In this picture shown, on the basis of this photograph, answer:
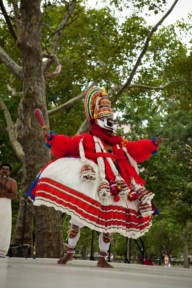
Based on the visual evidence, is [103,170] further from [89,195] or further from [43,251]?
[43,251]

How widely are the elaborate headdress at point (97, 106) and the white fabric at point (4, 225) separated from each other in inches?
84.8

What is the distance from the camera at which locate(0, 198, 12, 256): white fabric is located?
906 centimetres

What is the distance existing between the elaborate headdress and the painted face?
0.04m

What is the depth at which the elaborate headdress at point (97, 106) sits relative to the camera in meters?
7.77

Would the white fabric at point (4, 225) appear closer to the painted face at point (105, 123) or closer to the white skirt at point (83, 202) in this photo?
the white skirt at point (83, 202)

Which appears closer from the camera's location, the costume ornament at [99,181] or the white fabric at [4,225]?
the costume ornament at [99,181]

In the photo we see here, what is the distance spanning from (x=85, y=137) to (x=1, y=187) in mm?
2171

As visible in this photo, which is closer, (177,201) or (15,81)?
(15,81)

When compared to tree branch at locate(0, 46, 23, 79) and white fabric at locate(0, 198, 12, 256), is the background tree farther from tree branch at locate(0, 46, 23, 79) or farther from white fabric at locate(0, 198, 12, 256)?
white fabric at locate(0, 198, 12, 256)

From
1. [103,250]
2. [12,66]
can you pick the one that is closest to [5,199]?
[103,250]

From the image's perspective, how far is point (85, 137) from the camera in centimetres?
758

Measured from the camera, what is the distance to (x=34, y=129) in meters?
12.6

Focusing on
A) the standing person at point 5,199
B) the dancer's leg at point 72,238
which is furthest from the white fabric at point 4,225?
the dancer's leg at point 72,238

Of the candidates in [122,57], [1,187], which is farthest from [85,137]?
[122,57]
